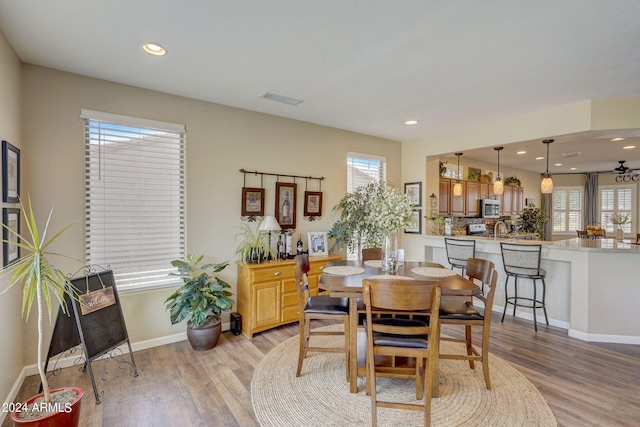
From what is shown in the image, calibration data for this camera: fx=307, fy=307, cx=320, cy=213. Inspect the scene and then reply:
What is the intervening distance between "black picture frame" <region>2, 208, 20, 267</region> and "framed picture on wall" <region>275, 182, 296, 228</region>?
2.50 meters

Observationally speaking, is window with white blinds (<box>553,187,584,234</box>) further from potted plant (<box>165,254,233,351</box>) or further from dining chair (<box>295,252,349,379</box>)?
potted plant (<box>165,254,233,351</box>)

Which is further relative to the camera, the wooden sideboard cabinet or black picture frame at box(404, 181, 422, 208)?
black picture frame at box(404, 181, 422, 208)

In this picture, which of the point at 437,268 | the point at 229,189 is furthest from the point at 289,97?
the point at 437,268

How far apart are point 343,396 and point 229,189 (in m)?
2.56

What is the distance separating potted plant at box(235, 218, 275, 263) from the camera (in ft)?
12.2

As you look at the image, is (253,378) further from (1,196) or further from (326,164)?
(326,164)

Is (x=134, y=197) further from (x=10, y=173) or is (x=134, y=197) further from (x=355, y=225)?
(x=355, y=225)

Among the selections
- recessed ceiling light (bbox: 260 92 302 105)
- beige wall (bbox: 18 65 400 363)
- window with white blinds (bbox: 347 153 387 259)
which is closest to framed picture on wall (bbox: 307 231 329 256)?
beige wall (bbox: 18 65 400 363)

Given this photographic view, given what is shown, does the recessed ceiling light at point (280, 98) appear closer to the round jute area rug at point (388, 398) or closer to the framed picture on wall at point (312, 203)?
the framed picture on wall at point (312, 203)

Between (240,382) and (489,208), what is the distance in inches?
247

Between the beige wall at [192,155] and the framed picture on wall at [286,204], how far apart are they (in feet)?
0.31

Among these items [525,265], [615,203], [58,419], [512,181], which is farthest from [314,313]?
[615,203]

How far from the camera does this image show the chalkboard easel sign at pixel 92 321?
2.45 meters

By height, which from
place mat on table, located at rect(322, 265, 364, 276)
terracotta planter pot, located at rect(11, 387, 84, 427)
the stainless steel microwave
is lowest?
terracotta planter pot, located at rect(11, 387, 84, 427)
